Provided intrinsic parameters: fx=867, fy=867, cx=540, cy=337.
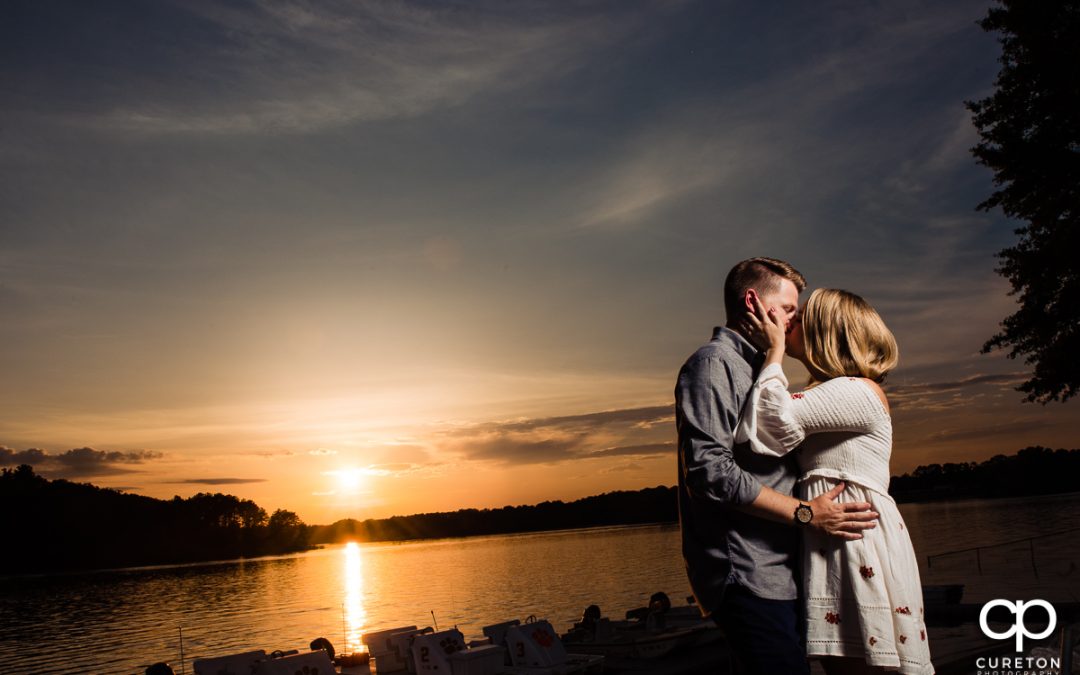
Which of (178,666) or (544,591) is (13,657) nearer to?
(178,666)

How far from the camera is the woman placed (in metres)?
3.25

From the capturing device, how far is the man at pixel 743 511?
3268mm

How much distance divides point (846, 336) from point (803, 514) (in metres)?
0.72

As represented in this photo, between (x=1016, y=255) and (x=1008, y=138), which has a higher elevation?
(x=1008, y=138)

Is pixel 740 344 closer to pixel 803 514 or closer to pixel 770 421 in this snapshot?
pixel 770 421

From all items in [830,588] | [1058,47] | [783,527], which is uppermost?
[1058,47]

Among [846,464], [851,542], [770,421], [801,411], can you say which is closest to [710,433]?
[770,421]

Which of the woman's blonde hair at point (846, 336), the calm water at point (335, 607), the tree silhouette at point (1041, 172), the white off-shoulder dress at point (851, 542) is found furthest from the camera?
the calm water at point (335, 607)

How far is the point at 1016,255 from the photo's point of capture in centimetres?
2298

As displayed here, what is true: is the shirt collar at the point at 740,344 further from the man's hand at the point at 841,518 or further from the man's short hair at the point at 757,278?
the man's hand at the point at 841,518

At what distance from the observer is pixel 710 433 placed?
335 centimetres

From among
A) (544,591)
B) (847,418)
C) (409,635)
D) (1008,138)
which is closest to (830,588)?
(847,418)

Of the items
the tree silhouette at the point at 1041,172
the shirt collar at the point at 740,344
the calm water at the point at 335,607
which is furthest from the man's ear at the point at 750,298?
the calm water at the point at 335,607

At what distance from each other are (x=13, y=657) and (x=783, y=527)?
135 m
